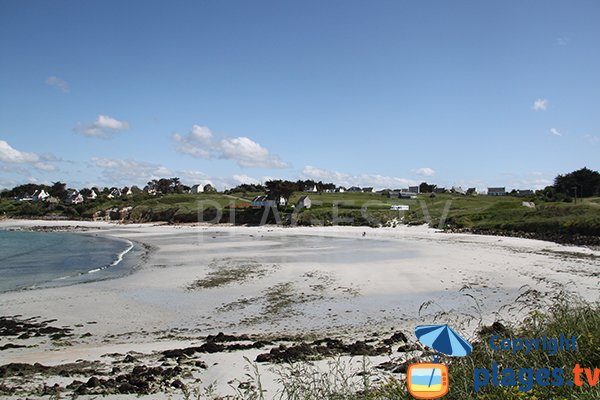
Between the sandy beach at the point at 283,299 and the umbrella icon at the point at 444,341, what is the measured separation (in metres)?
3.22

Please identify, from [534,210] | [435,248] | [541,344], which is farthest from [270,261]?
[534,210]

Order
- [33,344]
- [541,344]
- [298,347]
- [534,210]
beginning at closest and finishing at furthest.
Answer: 1. [541,344]
2. [298,347]
3. [33,344]
4. [534,210]

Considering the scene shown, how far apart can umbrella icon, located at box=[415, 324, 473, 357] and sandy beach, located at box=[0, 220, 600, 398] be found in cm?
322

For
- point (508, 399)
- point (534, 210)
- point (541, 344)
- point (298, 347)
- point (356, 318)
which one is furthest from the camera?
point (534, 210)

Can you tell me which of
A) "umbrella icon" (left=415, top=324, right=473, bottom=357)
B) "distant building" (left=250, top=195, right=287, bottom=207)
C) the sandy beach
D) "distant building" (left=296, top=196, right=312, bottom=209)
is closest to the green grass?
the sandy beach

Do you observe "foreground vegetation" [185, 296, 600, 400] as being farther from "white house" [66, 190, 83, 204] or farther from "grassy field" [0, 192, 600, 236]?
"white house" [66, 190, 83, 204]

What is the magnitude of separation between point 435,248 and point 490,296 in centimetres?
1512

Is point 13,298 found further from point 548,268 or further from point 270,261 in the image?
point 548,268

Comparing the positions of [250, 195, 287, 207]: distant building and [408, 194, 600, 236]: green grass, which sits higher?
[250, 195, 287, 207]: distant building

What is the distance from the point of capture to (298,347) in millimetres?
8320

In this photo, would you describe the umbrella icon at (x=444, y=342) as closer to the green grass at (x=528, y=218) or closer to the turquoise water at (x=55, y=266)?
the turquoise water at (x=55, y=266)

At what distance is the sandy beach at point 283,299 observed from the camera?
977 cm

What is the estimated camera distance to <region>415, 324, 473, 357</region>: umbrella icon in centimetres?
299

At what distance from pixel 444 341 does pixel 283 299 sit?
37.9ft
